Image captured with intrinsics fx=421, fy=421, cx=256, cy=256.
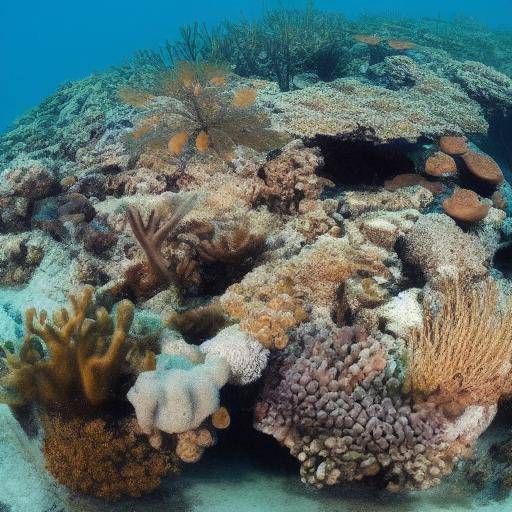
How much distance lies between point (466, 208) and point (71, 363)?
4427mm

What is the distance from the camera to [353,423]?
2.93 metres

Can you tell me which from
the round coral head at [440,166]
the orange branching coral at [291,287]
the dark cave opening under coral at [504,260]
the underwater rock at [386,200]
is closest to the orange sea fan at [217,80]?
the underwater rock at [386,200]

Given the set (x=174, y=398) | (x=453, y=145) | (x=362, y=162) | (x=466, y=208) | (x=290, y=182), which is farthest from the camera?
(x=362, y=162)

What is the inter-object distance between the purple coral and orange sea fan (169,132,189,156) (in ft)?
11.3

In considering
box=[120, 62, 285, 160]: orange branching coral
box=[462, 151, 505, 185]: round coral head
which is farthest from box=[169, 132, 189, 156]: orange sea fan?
box=[462, 151, 505, 185]: round coral head

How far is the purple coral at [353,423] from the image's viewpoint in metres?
2.91

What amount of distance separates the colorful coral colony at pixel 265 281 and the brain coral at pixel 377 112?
0.14 feet

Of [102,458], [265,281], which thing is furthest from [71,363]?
[265,281]

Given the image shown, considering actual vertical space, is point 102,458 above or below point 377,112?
below

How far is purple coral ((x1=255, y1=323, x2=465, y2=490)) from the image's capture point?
291 centimetres

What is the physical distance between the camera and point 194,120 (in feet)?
18.7

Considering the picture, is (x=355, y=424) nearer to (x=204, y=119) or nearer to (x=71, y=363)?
(x=71, y=363)

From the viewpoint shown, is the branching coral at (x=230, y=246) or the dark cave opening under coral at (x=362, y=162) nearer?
the branching coral at (x=230, y=246)

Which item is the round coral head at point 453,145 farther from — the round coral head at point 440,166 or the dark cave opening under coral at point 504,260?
the dark cave opening under coral at point 504,260
